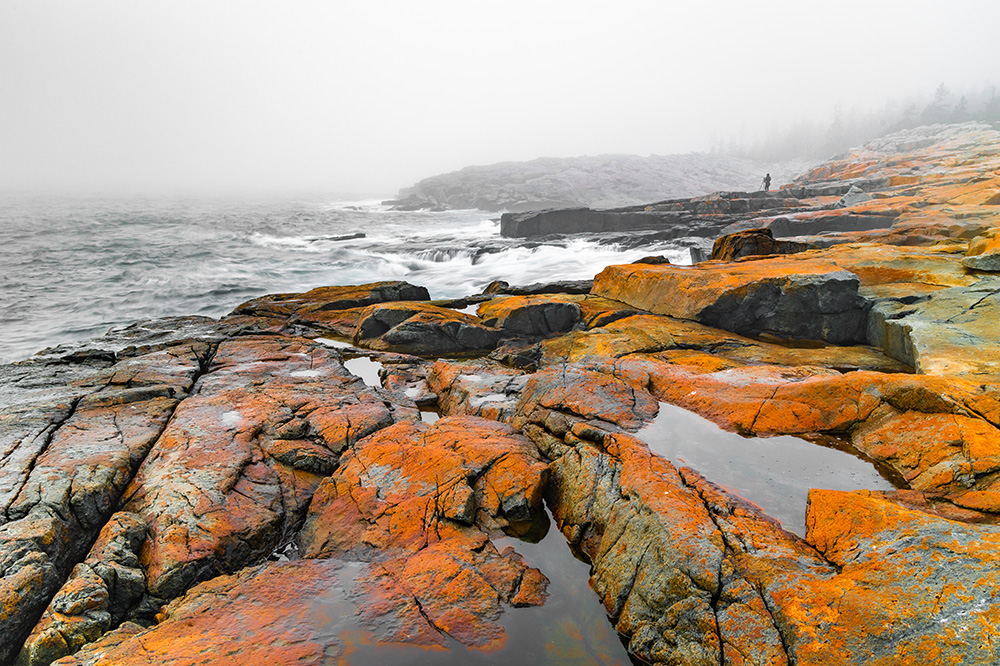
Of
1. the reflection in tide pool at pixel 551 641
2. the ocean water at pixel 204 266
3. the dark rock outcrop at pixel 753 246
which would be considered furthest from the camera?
the ocean water at pixel 204 266

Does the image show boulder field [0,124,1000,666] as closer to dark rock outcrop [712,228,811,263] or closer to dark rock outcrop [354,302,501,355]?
dark rock outcrop [354,302,501,355]

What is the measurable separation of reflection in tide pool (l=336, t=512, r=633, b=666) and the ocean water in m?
16.2

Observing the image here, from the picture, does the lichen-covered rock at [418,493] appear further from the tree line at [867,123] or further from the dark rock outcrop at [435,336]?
the tree line at [867,123]

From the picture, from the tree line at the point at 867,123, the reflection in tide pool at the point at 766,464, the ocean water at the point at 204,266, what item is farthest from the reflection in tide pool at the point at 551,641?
the tree line at the point at 867,123

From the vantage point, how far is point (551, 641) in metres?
3.90

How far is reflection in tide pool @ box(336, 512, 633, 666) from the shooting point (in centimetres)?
365

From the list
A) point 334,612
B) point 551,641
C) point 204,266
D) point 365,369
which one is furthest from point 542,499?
point 204,266

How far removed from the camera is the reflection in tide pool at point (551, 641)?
3.65 meters

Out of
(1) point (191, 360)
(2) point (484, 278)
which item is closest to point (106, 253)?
(2) point (484, 278)

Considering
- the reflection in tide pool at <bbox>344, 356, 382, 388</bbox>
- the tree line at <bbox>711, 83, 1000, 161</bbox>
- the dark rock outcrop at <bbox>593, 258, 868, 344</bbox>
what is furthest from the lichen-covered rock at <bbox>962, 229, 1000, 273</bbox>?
the tree line at <bbox>711, 83, 1000, 161</bbox>

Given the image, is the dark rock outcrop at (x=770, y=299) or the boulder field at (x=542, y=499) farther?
the dark rock outcrop at (x=770, y=299)

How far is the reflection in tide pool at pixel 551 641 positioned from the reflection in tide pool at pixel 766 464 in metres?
1.85

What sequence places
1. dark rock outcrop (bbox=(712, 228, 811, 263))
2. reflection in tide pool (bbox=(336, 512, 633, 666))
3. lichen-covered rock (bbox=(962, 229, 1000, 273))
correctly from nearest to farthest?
reflection in tide pool (bbox=(336, 512, 633, 666)) < lichen-covered rock (bbox=(962, 229, 1000, 273)) < dark rock outcrop (bbox=(712, 228, 811, 263))

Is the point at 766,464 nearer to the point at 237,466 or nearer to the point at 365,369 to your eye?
the point at 237,466
